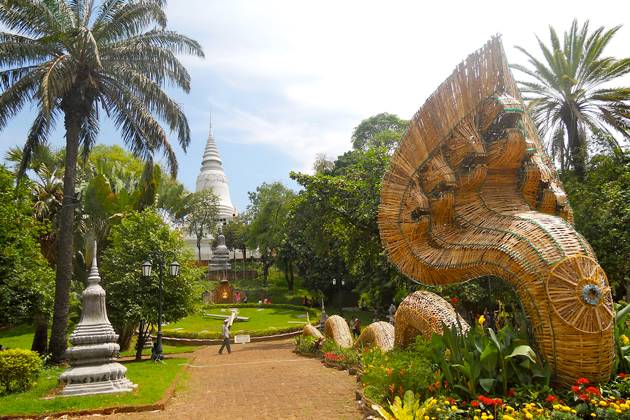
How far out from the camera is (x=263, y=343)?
24188 millimetres

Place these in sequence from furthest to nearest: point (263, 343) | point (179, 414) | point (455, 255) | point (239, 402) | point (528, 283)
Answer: point (263, 343) → point (239, 402) → point (179, 414) → point (455, 255) → point (528, 283)

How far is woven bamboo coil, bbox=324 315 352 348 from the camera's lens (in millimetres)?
16344

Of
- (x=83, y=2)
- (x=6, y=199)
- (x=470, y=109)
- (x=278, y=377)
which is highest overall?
(x=83, y=2)

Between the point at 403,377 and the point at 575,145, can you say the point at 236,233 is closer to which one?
the point at 575,145

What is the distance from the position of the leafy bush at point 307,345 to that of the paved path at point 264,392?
1.35 meters

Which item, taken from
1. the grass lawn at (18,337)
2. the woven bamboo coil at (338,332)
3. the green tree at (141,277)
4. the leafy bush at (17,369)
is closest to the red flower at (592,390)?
the leafy bush at (17,369)

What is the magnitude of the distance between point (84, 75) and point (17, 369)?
8.24 metres

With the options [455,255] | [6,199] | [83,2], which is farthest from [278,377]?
[83,2]

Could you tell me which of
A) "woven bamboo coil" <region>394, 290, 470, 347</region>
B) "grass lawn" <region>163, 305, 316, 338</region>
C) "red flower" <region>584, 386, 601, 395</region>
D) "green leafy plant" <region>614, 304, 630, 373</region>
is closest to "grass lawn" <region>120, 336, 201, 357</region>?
"grass lawn" <region>163, 305, 316, 338</region>

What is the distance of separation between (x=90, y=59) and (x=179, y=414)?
10.5 metres

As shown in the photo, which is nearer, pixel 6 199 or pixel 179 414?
pixel 179 414

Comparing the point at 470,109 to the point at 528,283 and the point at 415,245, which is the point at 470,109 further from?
the point at 528,283

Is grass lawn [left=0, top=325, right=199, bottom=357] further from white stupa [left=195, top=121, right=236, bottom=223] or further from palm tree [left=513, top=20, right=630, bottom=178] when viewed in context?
white stupa [left=195, top=121, right=236, bottom=223]

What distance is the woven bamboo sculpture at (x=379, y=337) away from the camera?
11.9 m
